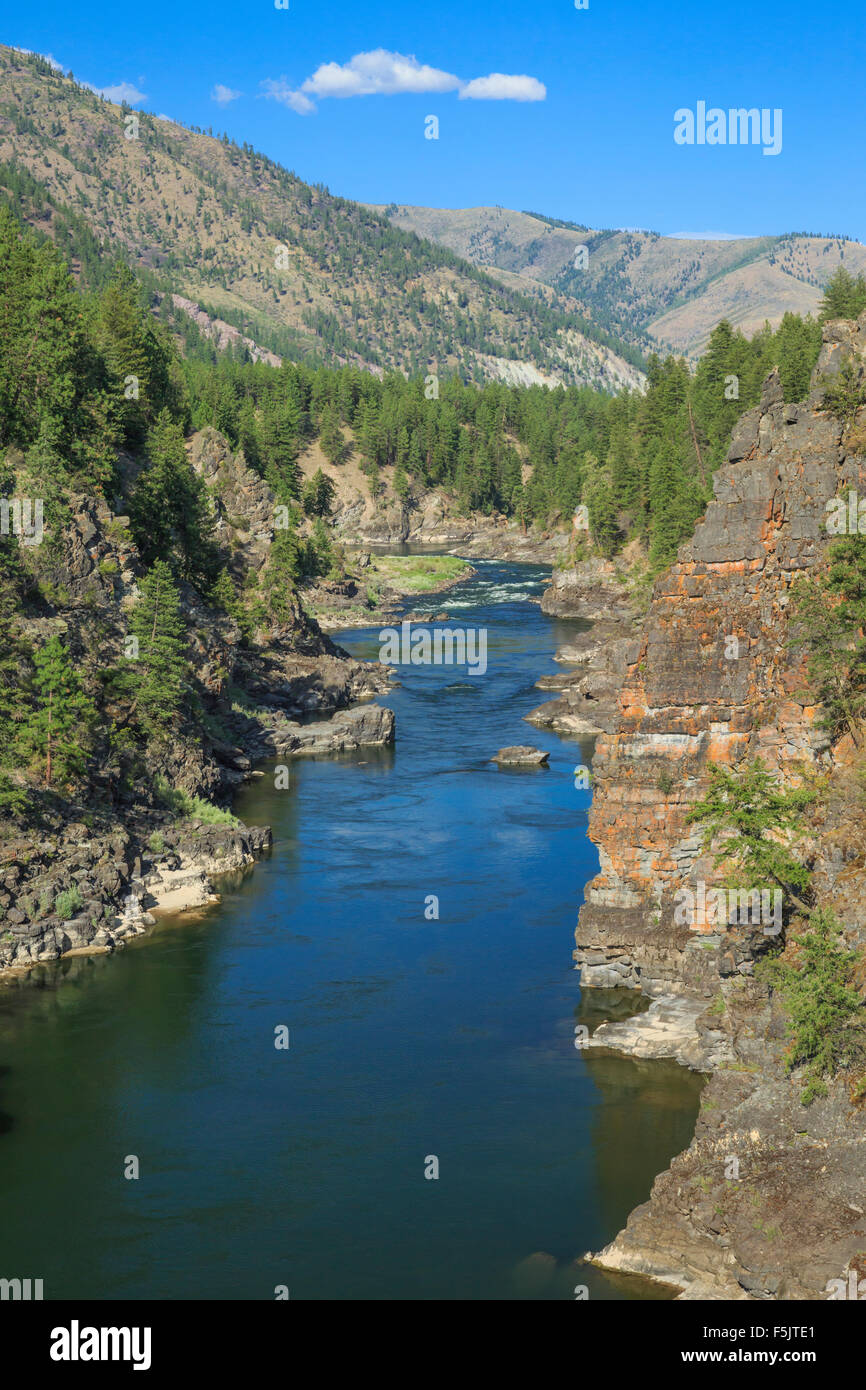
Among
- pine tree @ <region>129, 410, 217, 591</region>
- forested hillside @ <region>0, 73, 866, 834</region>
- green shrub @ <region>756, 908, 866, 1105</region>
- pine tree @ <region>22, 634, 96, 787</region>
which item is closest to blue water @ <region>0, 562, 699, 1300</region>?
green shrub @ <region>756, 908, 866, 1105</region>

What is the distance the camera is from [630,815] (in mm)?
44344

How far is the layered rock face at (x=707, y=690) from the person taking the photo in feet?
133

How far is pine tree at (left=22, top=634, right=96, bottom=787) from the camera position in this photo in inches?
2216

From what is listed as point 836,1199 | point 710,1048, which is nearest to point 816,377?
point 710,1048

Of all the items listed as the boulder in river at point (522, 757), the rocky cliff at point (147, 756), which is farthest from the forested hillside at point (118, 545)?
the boulder in river at point (522, 757)

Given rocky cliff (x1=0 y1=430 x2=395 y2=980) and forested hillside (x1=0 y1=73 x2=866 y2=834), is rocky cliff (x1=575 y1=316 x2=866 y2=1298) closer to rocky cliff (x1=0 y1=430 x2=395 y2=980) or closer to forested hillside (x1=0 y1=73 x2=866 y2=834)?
rocky cliff (x1=0 y1=430 x2=395 y2=980)

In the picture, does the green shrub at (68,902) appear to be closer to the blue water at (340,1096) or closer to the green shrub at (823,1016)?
the blue water at (340,1096)

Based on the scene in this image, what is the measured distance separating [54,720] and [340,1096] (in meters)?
24.7

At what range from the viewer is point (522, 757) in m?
77.7

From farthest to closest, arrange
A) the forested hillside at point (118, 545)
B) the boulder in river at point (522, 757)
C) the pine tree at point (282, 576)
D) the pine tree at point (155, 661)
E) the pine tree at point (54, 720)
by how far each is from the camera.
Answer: the pine tree at point (282, 576)
the boulder in river at point (522, 757)
the pine tree at point (155, 661)
the forested hillside at point (118, 545)
the pine tree at point (54, 720)

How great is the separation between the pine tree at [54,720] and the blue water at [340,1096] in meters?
8.90

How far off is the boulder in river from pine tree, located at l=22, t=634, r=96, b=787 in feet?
92.1
